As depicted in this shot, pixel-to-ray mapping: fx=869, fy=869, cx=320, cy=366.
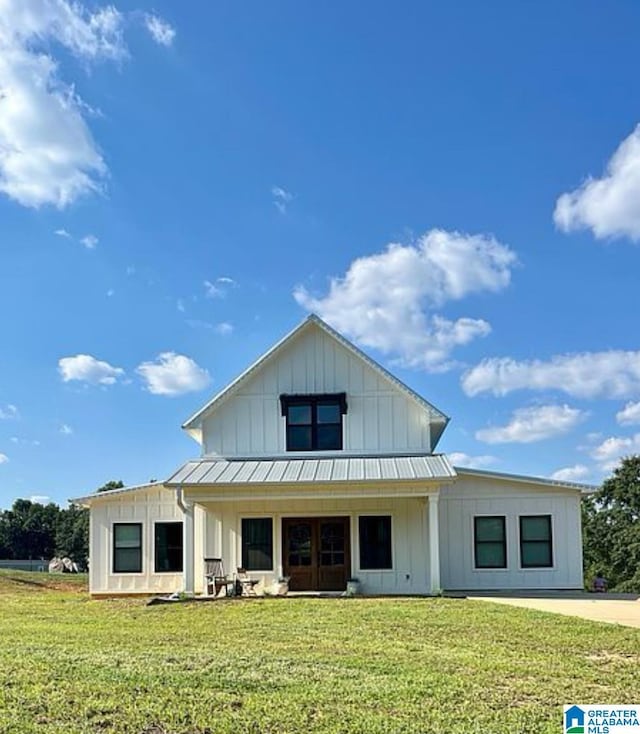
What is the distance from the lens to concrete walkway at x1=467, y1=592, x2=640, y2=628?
14.2 metres

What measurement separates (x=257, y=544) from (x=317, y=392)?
13.3 feet

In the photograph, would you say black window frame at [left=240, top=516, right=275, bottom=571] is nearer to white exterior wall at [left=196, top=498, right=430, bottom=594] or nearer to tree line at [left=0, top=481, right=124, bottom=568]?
white exterior wall at [left=196, top=498, right=430, bottom=594]

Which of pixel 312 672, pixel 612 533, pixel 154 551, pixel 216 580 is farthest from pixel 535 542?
pixel 612 533

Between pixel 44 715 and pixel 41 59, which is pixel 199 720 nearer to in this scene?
pixel 44 715

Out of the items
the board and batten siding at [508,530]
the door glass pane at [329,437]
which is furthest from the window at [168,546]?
the board and batten siding at [508,530]

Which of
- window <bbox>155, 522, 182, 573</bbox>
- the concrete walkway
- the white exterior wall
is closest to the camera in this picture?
the concrete walkway

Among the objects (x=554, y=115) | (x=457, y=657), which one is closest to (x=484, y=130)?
(x=554, y=115)

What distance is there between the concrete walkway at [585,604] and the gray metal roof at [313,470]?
9.68ft

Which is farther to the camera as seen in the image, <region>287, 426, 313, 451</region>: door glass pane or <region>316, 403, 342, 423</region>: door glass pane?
<region>316, 403, 342, 423</region>: door glass pane

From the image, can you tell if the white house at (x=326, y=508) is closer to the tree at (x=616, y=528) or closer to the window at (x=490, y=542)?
the window at (x=490, y=542)

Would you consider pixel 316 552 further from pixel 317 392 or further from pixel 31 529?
pixel 31 529

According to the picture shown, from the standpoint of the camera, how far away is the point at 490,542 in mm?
21234

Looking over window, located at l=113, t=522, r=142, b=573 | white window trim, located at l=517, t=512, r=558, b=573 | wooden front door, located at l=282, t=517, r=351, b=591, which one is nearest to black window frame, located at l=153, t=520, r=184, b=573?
window, located at l=113, t=522, r=142, b=573

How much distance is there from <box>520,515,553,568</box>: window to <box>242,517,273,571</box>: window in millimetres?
6130
